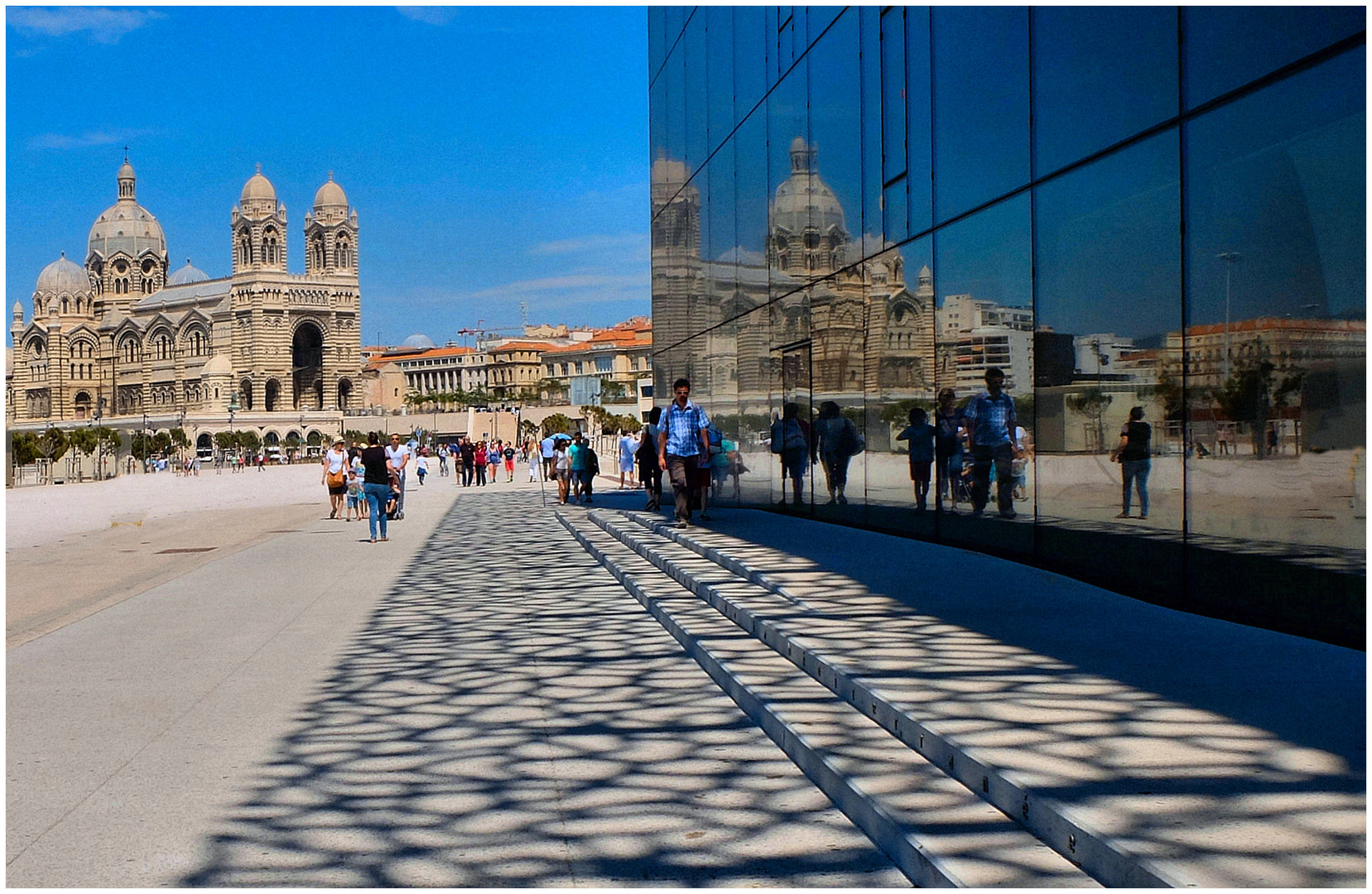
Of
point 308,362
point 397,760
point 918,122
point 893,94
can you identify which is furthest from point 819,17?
point 308,362

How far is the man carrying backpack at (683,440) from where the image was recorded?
15.3 metres

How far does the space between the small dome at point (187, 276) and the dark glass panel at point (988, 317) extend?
571 ft

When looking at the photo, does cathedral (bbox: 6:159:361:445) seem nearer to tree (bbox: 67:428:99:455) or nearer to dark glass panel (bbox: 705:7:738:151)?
tree (bbox: 67:428:99:455)

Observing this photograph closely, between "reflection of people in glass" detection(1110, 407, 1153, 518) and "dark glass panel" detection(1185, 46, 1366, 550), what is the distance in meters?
0.61

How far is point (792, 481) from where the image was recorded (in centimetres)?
1903

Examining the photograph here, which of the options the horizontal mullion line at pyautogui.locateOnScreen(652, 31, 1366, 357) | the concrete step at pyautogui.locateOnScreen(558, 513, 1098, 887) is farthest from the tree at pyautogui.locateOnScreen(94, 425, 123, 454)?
the concrete step at pyautogui.locateOnScreen(558, 513, 1098, 887)

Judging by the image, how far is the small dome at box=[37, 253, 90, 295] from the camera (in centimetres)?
17938

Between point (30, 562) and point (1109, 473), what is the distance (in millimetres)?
14770

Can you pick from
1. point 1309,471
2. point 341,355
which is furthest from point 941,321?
point 341,355

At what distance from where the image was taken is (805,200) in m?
17.6

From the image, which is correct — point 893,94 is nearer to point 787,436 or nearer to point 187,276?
point 787,436

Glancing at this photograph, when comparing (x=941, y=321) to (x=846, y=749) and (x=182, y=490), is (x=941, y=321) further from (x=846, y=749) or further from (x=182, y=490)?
(x=182, y=490)

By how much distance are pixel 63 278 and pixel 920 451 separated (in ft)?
619

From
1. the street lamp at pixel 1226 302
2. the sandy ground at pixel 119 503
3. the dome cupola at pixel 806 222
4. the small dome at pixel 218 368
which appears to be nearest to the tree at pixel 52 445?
the sandy ground at pixel 119 503
